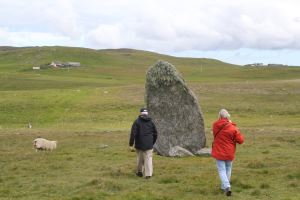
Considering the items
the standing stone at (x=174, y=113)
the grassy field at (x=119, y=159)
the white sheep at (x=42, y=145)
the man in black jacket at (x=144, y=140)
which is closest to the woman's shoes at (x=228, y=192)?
the grassy field at (x=119, y=159)

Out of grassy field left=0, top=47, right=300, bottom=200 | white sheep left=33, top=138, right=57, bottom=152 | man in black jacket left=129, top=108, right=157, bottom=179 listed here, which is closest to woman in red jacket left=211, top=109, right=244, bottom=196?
grassy field left=0, top=47, right=300, bottom=200

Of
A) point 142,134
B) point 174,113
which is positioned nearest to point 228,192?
point 142,134

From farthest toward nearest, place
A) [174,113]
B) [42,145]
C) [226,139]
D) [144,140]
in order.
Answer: [42,145], [174,113], [144,140], [226,139]

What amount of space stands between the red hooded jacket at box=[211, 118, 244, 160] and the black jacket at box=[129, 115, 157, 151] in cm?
360

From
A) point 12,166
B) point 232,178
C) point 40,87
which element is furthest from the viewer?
point 40,87

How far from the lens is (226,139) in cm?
1617

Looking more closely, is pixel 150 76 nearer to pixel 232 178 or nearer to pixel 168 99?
pixel 168 99

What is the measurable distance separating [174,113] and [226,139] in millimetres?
10064

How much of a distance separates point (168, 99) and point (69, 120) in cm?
2398

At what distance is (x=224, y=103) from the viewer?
56375 mm

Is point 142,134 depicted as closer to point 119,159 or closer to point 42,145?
point 119,159

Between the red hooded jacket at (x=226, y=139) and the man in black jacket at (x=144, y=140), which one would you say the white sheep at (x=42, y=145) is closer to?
the man in black jacket at (x=144, y=140)

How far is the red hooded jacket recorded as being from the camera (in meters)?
16.1

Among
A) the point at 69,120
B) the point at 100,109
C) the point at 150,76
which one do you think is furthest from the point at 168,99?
the point at 100,109
